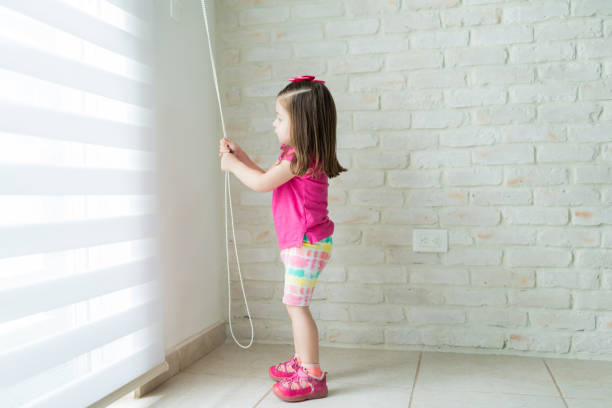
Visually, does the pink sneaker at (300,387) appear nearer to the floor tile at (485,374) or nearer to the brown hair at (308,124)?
the floor tile at (485,374)

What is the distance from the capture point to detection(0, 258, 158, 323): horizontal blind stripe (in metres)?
1.15

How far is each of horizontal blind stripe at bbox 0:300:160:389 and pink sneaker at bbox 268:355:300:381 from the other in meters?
0.44

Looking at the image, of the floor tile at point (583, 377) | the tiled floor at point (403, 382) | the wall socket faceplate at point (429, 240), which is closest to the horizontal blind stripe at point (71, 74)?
the tiled floor at point (403, 382)

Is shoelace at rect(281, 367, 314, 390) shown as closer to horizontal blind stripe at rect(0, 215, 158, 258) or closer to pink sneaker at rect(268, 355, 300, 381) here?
pink sneaker at rect(268, 355, 300, 381)

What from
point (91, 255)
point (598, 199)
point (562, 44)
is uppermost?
point (562, 44)

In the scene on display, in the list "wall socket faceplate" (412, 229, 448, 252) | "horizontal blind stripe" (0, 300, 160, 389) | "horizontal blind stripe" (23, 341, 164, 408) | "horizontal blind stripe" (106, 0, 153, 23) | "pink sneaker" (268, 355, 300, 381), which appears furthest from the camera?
"wall socket faceplate" (412, 229, 448, 252)

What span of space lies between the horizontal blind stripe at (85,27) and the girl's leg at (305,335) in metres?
0.93

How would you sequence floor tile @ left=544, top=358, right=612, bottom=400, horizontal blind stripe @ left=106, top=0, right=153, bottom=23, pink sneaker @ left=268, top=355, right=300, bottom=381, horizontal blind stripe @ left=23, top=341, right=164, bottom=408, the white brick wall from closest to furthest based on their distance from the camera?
horizontal blind stripe @ left=23, top=341, right=164, bottom=408
horizontal blind stripe @ left=106, top=0, right=153, bottom=23
floor tile @ left=544, top=358, right=612, bottom=400
pink sneaker @ left=268, top=355, right=300, bottom=381
the white brick wall

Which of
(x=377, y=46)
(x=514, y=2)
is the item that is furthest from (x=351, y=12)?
(x=514, y=2)

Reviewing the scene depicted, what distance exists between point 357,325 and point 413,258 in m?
0.36

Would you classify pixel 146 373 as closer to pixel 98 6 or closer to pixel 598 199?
pixel 98 6

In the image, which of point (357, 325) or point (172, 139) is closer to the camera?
point (172, 139)

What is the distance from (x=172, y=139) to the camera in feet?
6.16

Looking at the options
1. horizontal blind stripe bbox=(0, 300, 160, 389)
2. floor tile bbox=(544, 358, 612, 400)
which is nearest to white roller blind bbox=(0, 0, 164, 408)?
horizontal blind stripe bbox=(0, 300, 160, 389)
